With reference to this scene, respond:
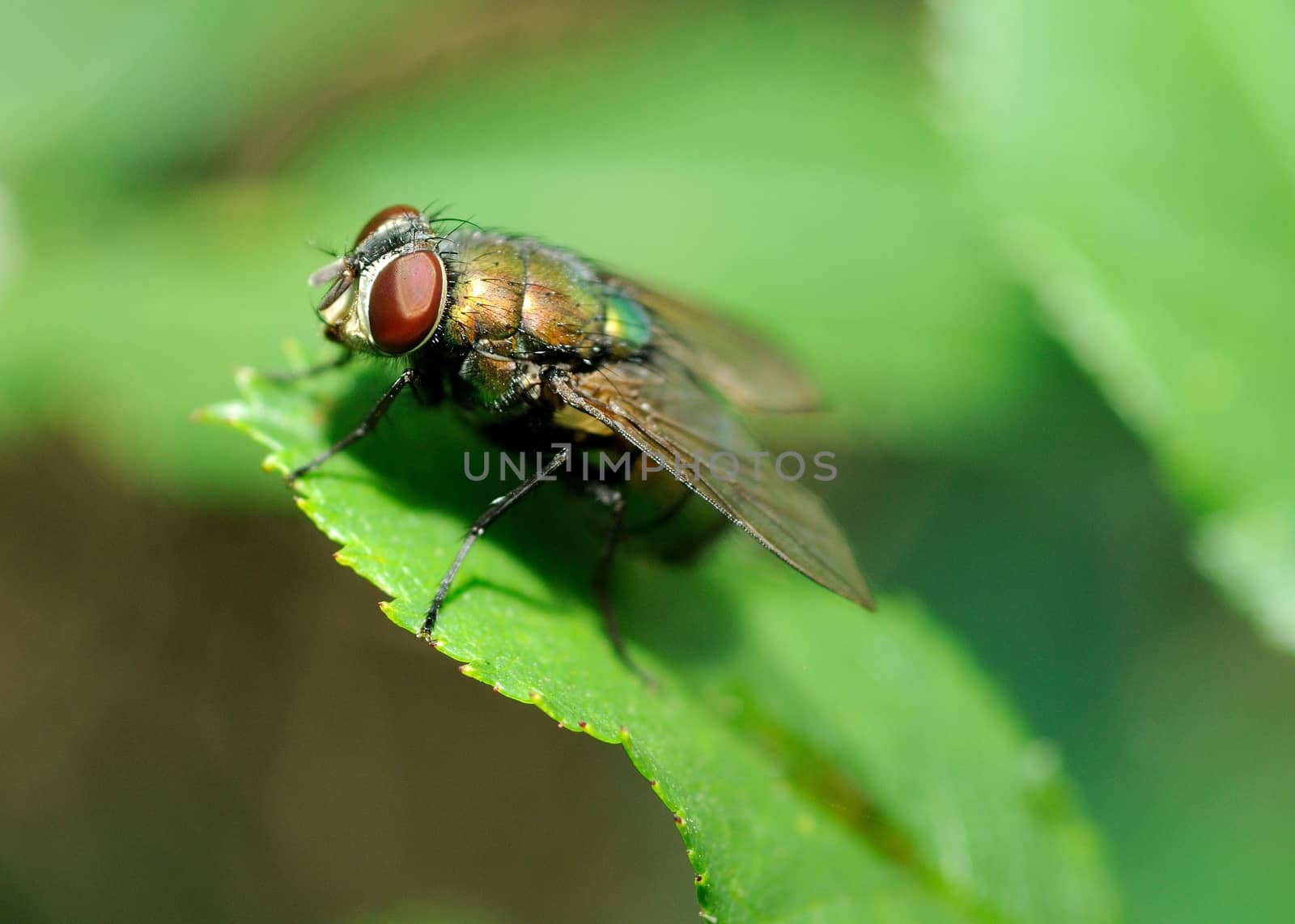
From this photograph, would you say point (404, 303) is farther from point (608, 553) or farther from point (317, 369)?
point (608, 553)

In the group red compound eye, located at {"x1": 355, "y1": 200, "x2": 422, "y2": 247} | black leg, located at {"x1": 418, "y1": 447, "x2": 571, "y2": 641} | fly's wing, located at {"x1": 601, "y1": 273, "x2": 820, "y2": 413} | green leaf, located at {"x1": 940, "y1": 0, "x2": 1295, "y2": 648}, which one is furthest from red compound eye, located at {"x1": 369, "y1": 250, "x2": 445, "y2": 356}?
green leaf, located at {"x1": 940, "y1": 0, "x2": 1295, "y2": 648}

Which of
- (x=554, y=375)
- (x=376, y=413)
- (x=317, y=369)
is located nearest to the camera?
(x=376, y=413)

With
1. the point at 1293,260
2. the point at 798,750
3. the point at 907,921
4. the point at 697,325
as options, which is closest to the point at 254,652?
the point at 697,325

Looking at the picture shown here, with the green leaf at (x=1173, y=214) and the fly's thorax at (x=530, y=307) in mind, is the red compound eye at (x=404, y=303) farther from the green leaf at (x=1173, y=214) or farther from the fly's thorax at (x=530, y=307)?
the green leaf at (x=1173, y=214)

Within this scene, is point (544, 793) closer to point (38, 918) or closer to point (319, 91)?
point (38, 918)

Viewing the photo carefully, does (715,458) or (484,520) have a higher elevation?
(715,458)

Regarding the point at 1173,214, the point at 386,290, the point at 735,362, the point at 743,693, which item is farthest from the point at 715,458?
the point at 1173,214
